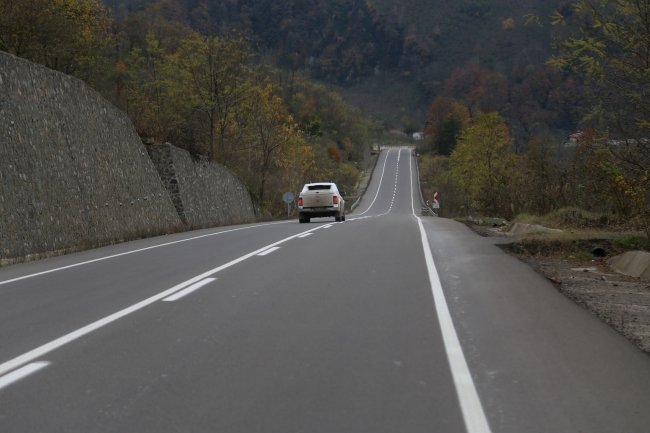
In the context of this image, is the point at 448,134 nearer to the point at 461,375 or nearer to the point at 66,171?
the point at 66,171

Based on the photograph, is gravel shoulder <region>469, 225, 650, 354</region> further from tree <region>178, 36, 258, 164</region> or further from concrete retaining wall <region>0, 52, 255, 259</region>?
tree <region>178, 36, 258, 164</region>

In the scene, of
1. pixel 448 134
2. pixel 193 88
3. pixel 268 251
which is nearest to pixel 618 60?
pixel 268 251

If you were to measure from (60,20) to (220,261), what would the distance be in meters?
16.6

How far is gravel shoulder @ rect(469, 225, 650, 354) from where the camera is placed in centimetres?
720

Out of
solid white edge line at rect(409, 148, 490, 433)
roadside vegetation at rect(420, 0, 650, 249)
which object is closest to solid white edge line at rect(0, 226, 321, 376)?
solid white edge line at rect(409, 148, 490, 433)

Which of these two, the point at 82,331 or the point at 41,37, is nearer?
the point at 82,331

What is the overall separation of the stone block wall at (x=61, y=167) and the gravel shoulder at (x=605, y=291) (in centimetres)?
1136

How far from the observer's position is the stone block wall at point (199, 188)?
3045 cm

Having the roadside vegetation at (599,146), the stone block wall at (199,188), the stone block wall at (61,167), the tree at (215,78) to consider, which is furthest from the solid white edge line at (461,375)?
the tree at (215,78)

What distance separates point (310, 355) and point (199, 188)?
29.2m

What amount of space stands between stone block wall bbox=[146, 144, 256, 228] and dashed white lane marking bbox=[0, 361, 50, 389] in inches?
896

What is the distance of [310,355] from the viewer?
580 centimetres

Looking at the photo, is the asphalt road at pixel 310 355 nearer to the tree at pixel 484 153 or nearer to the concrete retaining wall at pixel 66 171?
the concrete retaining wall at pixel 66 171

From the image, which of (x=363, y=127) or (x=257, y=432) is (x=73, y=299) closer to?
(x=257, y=432)
